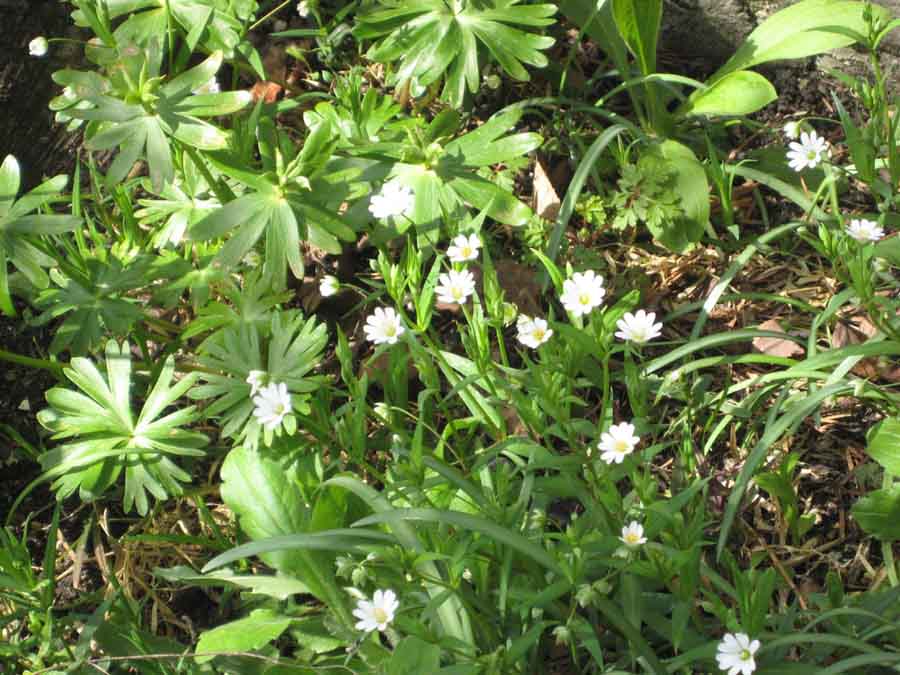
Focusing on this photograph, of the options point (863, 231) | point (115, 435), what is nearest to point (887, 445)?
point (863, 231)

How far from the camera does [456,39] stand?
2529mm

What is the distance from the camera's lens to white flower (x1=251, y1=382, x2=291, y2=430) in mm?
1964

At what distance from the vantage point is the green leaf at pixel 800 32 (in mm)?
2494

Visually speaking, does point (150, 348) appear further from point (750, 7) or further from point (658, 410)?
point (750, 7)

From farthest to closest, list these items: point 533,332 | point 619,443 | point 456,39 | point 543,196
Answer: point 543,196 → point 456,39 → point 533,332 → point 619,443

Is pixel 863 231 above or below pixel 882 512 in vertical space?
above

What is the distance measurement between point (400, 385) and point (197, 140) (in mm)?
693

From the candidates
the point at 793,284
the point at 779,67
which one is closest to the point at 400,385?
the point at 793,284

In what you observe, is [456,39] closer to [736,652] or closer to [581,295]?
[581,295]

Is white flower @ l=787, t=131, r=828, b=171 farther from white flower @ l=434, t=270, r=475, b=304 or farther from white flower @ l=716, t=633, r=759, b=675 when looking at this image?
white flower @ l=716, t=633, r=759, b=675

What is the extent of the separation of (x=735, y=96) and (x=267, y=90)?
1.36 meters

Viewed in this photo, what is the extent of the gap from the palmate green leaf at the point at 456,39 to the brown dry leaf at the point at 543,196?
1.09ft

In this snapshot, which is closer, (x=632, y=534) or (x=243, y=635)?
(x=632, y=534)

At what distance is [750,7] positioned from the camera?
109 inches
